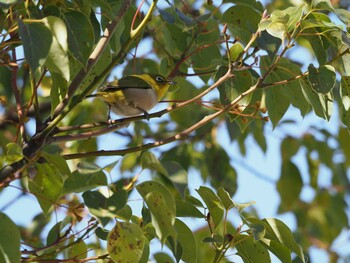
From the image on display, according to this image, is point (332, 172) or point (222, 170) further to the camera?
point (332, 172)

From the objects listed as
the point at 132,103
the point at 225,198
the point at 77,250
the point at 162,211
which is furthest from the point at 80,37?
the point at 132,103

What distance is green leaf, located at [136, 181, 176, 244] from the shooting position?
1.82m

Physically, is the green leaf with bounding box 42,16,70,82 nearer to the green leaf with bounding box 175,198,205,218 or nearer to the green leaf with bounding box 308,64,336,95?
the green leaf with bounding box 175,198,205,218

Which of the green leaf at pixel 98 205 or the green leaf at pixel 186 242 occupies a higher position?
the green leaf at pixel 98 205

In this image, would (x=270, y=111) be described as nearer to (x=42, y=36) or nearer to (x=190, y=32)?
(x=190, y=32)

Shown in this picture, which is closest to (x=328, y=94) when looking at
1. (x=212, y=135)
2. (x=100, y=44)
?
(x=100, y=44)

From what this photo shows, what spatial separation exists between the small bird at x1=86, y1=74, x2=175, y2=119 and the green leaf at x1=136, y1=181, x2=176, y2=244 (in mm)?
1240

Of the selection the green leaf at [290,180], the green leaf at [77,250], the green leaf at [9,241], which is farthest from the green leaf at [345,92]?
the green leaf at [290,180]

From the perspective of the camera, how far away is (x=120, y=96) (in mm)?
3158

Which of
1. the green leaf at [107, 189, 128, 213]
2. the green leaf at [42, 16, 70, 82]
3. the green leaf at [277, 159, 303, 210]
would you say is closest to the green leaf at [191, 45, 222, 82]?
the green leaf at [107, 189, 128, 213]

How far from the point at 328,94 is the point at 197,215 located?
0.60 meters

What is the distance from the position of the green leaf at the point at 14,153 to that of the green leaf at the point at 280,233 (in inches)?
30.0

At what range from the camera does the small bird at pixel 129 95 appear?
3.15 meters

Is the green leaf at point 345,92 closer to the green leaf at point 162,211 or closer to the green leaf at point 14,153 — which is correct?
the green leaf at point 162,211
